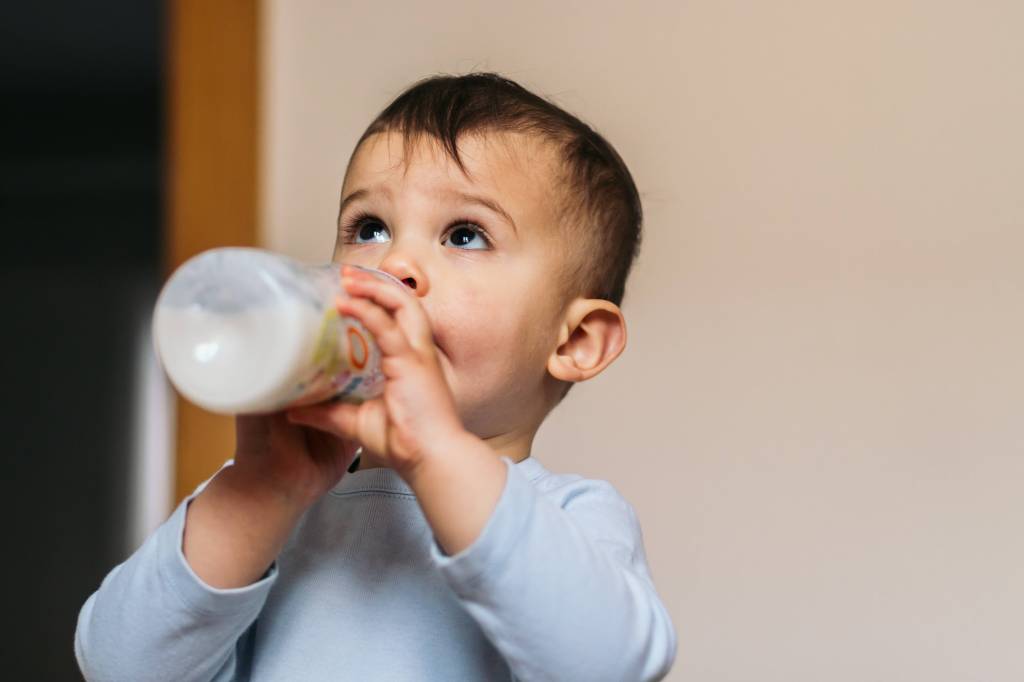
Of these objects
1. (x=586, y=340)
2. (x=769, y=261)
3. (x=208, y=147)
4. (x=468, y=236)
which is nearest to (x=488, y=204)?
(x=468, y=236)

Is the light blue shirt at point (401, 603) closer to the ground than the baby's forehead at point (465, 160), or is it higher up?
closer to the ground

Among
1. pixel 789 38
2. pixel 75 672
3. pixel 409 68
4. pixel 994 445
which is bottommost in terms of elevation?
pixel 75 672

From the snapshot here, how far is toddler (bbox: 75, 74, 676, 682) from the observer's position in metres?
0.63

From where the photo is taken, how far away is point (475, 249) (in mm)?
814

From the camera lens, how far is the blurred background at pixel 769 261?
1.28 meters

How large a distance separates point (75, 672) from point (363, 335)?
1894mm

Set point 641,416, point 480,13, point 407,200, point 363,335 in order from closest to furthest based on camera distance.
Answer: point 363,335, point 407,200, point 641,416, point 480,13

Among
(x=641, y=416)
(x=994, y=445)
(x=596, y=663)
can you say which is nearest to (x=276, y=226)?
(x=641, y=416)

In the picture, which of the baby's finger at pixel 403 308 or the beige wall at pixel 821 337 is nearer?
the baby's finger at pixel 403 308

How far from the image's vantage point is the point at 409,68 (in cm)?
156

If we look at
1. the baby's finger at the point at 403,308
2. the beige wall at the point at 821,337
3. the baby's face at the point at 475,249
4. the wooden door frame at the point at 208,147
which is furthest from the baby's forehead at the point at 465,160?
the wooden door frame at the point at 208,147

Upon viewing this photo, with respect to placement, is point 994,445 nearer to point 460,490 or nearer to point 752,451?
point 752,451

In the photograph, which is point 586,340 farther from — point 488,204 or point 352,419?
point 352,419

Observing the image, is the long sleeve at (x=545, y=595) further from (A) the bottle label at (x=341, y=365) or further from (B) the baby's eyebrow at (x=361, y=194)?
(B) the baby's eyebrow at (x=361, y=194)
